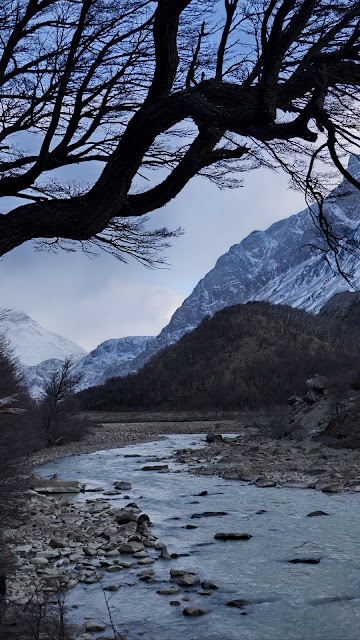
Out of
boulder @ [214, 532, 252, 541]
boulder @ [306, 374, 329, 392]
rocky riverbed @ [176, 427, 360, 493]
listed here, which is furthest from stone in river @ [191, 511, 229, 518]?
boulder @ [306, 374, 329, 392]

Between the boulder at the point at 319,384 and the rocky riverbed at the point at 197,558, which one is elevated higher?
the boulder at the point at 319,384

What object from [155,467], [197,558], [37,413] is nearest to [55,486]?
[155,467]

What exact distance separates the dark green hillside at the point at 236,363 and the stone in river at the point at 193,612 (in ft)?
276

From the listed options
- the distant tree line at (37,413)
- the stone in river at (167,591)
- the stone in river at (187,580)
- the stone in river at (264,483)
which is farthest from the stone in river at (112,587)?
the stone in river at (264,483)

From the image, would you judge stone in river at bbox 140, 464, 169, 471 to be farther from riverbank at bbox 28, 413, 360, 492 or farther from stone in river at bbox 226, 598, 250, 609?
stone in river at bbox 226, 598, 250, 609

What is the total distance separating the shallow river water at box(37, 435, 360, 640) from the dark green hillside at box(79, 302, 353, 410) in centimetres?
7649

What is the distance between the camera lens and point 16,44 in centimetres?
430

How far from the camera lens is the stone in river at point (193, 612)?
261 inches

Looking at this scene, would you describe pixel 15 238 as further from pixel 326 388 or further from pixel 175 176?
pixel 326 388

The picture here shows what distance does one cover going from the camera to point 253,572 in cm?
846

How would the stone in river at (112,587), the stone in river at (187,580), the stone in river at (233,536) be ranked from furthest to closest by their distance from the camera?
the stone in river at (233,536), the stone in river at (187,580), the stone in river at (112,587)

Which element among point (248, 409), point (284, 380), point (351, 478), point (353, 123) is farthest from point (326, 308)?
point (353, 123)

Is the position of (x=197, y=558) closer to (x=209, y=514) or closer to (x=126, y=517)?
(x=126, y=517)

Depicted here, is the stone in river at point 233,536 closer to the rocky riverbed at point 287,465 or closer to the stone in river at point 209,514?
the stone in river at point 209,514
